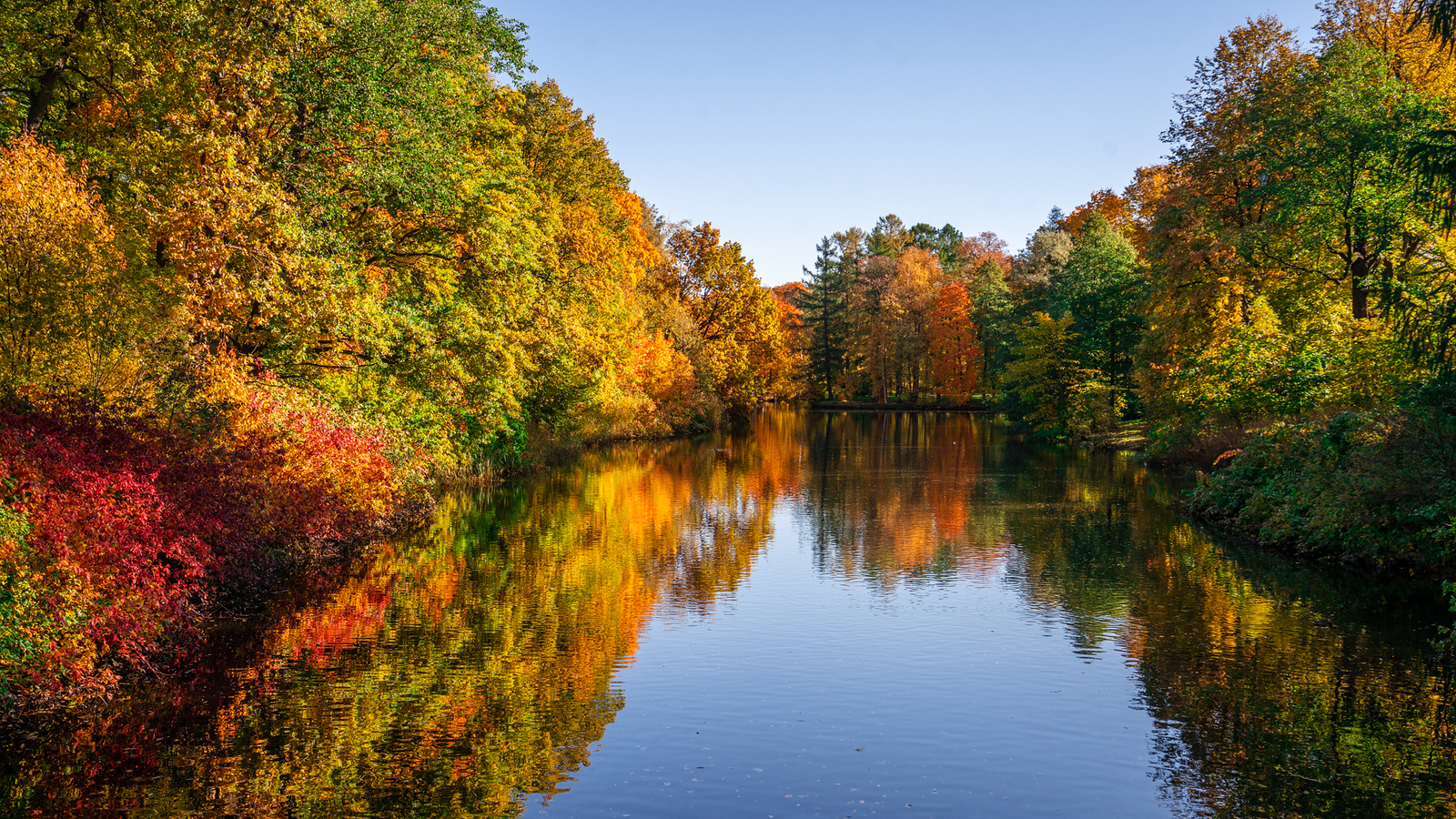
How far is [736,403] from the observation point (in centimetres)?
7169

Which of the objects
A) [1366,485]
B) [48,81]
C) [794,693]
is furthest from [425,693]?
[48,81]

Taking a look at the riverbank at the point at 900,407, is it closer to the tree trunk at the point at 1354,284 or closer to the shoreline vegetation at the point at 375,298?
the shoreline vegetation at the point at 375,298

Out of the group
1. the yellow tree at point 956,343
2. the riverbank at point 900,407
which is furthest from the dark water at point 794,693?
the riverbank at point 900,407

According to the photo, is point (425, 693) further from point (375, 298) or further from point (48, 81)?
point (48, 81)

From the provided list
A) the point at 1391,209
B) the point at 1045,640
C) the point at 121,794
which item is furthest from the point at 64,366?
the point at 1391,209

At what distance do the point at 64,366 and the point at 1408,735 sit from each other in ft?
57.4

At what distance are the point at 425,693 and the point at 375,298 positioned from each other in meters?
11.3

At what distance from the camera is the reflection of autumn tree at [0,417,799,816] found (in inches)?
342

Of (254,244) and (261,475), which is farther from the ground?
(254,244)

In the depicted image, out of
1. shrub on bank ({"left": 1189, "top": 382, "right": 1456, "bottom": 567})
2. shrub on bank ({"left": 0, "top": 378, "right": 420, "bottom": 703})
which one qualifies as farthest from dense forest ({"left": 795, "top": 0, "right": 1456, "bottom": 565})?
shrub on bank ({"left": 0, "top": 378, "right": 420, "bottom": 703})

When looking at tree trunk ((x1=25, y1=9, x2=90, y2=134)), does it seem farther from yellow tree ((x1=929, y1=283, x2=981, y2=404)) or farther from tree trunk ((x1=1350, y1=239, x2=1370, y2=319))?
yellow tree ((x1=929, y1=283, x2=981, y2=404))

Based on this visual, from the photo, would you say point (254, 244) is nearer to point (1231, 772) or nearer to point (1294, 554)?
point (1231, 772)

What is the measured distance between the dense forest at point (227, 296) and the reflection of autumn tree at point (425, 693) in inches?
52.4

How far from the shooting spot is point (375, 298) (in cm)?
2039
